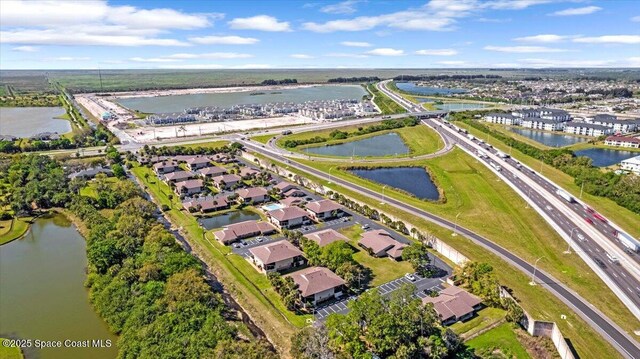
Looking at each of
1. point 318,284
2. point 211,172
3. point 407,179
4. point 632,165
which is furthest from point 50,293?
point 632,165

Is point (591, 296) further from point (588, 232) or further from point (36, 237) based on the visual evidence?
point (36, 237)

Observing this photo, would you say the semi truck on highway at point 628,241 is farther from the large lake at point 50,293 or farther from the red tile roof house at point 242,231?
the large lake at point 50,293

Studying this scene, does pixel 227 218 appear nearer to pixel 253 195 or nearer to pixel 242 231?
pixel 253 195

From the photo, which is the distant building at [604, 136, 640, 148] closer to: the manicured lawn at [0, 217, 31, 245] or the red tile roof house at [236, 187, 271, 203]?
the red tile roof house at [236, 187, 271, 203]

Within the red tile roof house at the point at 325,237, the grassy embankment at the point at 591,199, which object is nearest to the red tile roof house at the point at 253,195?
the red tile roof house at the point at 325,237

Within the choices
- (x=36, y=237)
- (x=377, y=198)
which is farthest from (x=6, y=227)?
(x=377, y=198)
